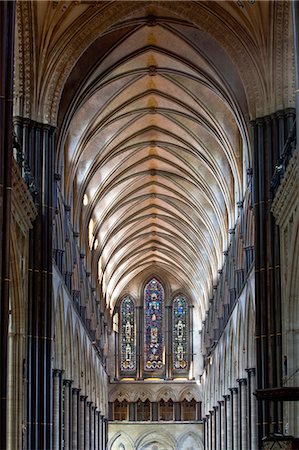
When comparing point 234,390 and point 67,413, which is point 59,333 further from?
point 234,390

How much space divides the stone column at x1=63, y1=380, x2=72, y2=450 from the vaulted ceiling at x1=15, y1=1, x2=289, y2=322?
23.4 feet

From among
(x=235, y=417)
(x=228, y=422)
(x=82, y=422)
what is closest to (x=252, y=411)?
(x=235, y=417)

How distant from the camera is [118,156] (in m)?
45.8

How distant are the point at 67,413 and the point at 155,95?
13.2m

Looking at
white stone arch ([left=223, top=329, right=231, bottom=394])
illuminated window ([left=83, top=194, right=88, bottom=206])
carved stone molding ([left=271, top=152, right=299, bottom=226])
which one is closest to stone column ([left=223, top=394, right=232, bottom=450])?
white stone arch ([left=223, top=329, right=231, bottom=394])

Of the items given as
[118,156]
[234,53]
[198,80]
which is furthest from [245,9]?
[118,156]

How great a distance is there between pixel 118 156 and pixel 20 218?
18509mm

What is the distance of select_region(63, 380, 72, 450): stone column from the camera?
39503mm

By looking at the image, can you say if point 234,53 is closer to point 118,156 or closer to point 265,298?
point 265,298

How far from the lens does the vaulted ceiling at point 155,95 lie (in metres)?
30.6

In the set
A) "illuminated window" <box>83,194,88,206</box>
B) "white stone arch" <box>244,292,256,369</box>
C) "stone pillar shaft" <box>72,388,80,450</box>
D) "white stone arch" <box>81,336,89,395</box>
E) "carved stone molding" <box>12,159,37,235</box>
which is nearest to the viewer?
"carved stone molding" <box>12,159,37,235</box>

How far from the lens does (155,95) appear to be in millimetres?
40906

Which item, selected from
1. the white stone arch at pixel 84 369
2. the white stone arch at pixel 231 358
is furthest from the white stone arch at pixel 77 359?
the white stone arch at pixel 231 358

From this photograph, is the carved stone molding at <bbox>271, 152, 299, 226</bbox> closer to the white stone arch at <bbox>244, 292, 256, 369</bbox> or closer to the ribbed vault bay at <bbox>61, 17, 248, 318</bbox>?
the ribbed vault bay at <bbox>61, 17, 248, 318</bbox>
